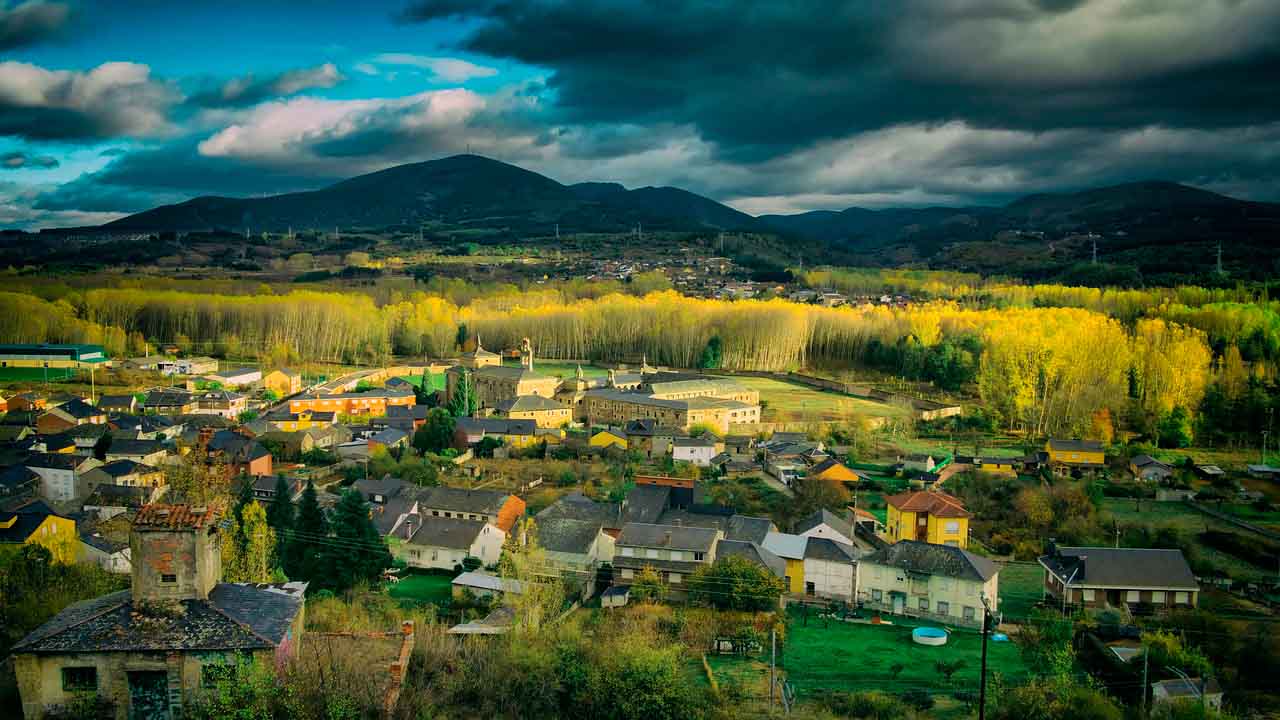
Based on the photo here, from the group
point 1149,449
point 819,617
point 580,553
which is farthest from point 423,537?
point 1149,449

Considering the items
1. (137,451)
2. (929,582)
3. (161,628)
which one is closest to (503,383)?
(137,451)

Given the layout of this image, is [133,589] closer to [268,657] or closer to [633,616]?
[268,657]

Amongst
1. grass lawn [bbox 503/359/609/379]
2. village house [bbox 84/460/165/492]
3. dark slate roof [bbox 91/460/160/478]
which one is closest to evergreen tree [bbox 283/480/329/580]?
village house [bbox 84/460/165/492]

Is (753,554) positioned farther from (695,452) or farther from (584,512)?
(695,452)

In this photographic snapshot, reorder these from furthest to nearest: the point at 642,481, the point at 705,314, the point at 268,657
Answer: the point at 705,314, the point at 642,481, the point at 268,657

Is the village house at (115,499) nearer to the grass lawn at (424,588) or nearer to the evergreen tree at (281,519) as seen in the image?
the evergreen tree at (281,519)

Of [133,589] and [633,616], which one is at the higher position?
[133,589]

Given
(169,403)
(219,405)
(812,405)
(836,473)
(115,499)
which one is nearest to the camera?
(115,499)
